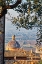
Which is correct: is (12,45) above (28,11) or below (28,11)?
below

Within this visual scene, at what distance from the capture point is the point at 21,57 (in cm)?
2755

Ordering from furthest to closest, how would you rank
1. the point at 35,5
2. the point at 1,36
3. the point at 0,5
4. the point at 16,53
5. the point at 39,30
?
the point at 16,53
the point at 1,36
the point at 39,30
the point at 35,5
the point at 0,5

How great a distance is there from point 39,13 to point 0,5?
1100 millimetres

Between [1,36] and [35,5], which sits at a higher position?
[35,5]

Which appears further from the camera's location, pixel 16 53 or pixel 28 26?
pixel 16 53

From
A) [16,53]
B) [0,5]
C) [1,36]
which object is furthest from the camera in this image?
[16,53]

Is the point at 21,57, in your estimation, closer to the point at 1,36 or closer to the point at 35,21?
the point at 1,36

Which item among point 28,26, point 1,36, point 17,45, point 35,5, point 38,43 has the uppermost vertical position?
point 35,5

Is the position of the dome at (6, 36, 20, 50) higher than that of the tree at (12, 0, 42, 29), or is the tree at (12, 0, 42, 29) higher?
the tree at (12, 0, 42, 29)

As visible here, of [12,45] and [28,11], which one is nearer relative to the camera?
[28,11]

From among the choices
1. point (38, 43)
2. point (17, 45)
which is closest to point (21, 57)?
point (17, 45)

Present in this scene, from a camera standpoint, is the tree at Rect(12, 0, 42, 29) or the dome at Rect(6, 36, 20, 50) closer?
the tree at Rect(12, 0, 42, 29)

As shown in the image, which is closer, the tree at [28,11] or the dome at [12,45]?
the tree at [28,11]

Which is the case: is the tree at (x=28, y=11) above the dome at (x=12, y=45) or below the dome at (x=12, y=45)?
above
